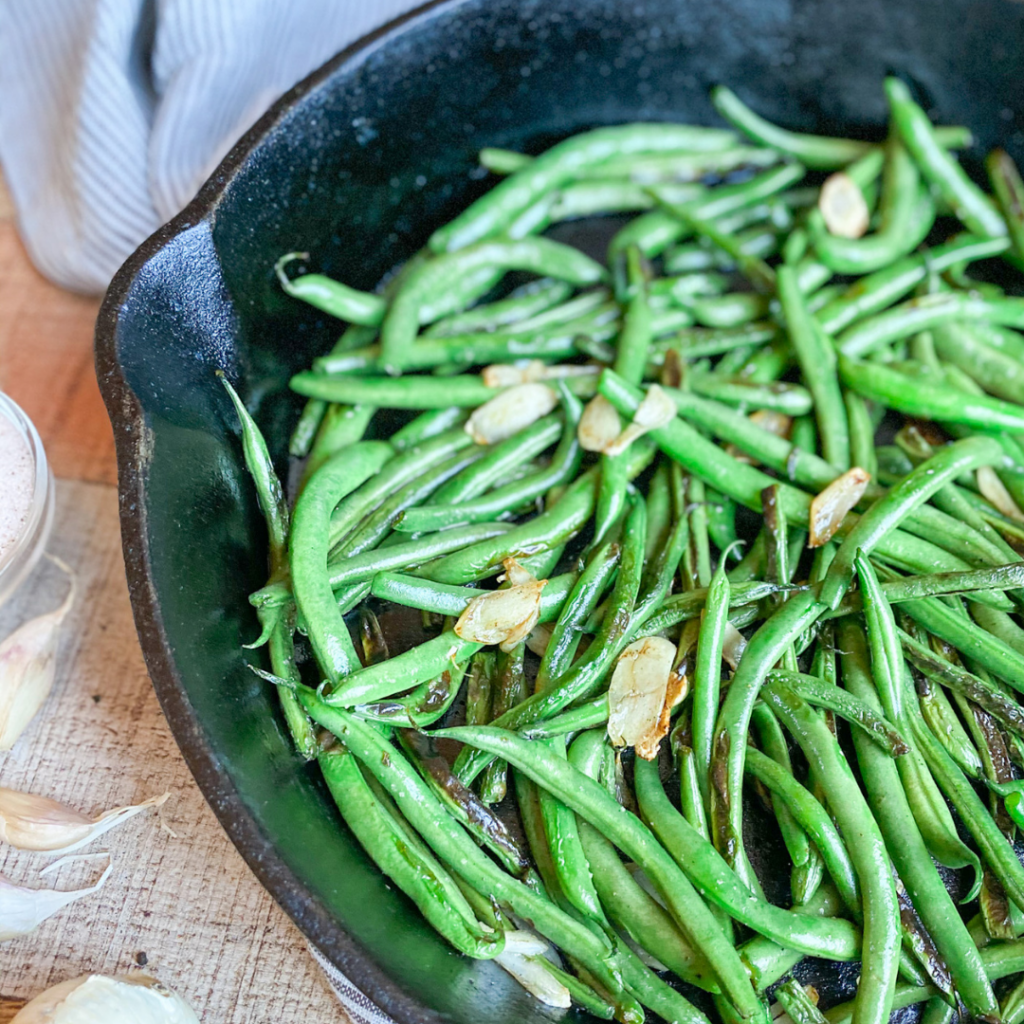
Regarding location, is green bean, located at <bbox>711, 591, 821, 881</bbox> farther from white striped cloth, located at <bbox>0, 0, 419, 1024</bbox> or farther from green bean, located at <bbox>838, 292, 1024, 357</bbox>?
white striped cloth, located at <bbox>0, 0, 419, 1024</bbox>

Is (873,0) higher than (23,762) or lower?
higher

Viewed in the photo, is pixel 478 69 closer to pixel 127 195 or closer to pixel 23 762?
pixel 127 195

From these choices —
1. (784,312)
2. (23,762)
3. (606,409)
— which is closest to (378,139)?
(606,409)

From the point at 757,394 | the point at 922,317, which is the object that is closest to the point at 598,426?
the point at 757,394

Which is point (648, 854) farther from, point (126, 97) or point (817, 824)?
point (126, 97)

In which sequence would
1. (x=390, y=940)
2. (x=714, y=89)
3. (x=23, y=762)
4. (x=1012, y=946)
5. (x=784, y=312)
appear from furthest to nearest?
(x=714, y=89) → (x=784, y=312) → (x=23, y=762) → (x=1012, y=946) → (x=390, y=940)
